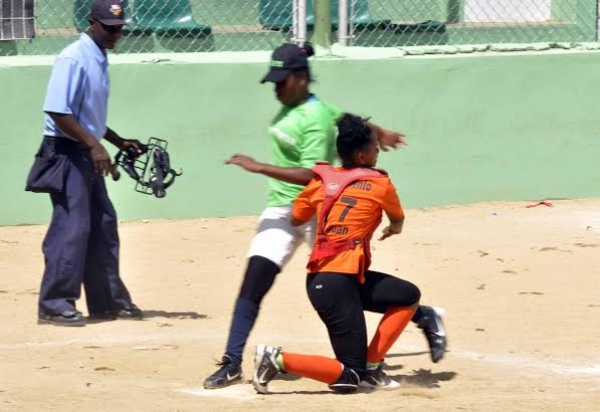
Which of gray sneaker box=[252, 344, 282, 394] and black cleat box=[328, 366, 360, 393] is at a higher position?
gray sneaker box=[252, 344, 282, 394]

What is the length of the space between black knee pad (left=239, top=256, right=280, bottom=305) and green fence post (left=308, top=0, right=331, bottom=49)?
462 cm

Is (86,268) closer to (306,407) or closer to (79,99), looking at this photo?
(79,99)

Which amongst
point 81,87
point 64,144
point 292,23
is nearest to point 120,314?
point 64,144

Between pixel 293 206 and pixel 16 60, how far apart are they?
448 centimetres

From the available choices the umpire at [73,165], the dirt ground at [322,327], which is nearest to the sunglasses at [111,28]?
the umpire at [73,165]

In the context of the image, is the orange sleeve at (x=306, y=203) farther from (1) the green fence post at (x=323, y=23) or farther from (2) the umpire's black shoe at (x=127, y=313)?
(1) the green fence post at (x=323, y=23)

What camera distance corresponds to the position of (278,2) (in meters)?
10.5

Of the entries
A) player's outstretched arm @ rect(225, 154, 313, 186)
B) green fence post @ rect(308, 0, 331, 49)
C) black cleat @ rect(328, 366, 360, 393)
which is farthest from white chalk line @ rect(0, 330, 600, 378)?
green fence post @ rect(308, 0, 331, 49)

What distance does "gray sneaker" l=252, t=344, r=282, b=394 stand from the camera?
17.8 ft

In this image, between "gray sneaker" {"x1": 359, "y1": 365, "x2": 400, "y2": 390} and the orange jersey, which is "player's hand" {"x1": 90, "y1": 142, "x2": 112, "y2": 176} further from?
"gray sneaker" {"x1": 359, "y1": 365, "x2": 400, "y2": 390}

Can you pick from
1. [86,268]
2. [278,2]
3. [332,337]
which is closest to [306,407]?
[332,337]

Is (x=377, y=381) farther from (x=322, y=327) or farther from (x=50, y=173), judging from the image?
(x=50, y=173)

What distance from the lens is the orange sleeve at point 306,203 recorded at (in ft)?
18.2

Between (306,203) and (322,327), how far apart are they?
5.15 feet
